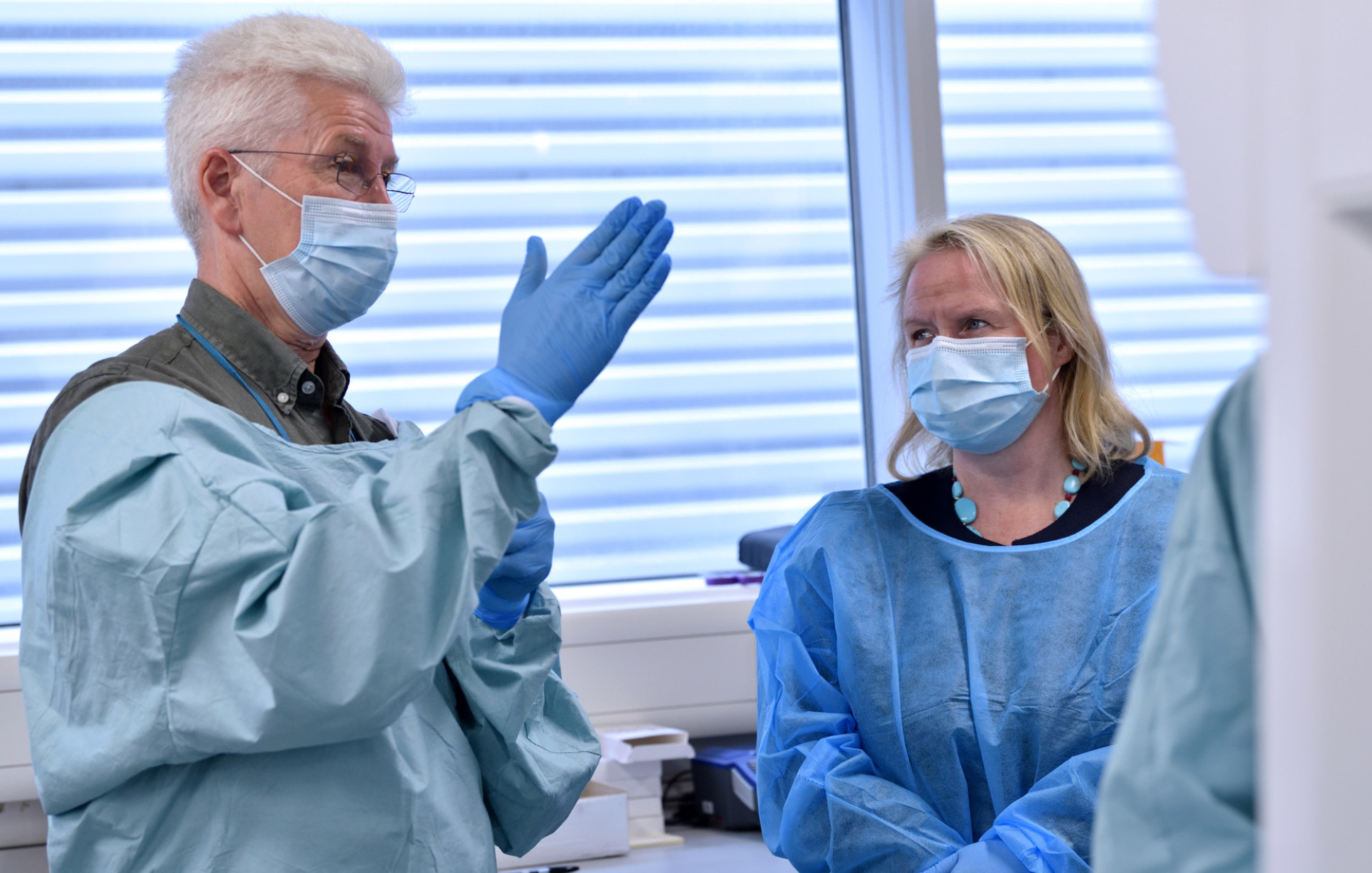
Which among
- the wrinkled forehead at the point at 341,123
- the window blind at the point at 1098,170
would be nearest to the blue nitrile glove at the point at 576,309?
the wrinkled forehead at the point at 341,123

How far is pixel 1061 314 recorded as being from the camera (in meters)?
1.75

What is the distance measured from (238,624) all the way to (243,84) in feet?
2.18

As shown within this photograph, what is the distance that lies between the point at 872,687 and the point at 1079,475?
1.45 feet

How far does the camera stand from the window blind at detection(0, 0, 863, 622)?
7.57 ft

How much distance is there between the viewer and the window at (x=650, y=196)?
2.32 metres

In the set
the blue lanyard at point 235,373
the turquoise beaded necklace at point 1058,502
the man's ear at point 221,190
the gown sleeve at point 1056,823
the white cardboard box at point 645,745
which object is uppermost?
the man's ear at point 221,190

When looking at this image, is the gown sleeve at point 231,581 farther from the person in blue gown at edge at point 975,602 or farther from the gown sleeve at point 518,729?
the person in blue gown at edge at point 975,602

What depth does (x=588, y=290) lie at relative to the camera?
1.24 metres

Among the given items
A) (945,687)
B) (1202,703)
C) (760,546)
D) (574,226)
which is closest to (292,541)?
(1202,703)

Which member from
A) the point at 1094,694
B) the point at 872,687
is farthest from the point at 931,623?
the point at 1094,694

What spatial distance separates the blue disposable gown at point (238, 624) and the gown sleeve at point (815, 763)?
55cm

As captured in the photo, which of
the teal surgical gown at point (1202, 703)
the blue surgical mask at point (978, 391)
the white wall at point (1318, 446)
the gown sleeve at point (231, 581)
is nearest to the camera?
the white wall at point (1318, 446)

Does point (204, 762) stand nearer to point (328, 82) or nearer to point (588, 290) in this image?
point (588, 290)

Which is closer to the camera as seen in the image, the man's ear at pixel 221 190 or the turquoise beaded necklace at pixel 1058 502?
the man's ear at pixel 221 190
